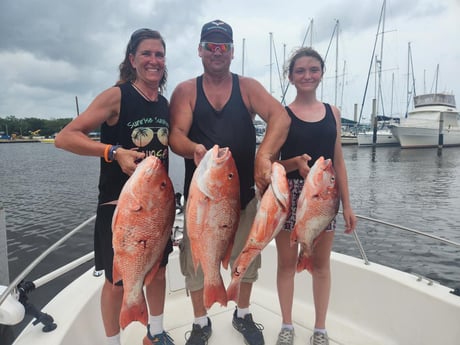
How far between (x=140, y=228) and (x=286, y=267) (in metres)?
1.43

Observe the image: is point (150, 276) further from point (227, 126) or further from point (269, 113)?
point (269, 113)

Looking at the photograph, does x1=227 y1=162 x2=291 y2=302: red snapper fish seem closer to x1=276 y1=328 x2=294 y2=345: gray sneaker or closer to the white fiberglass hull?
x1=276 y1=328 x2=294 y2=345: gray sneaker

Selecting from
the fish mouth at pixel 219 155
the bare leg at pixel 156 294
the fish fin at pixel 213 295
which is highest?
the fish mouth at pixel 219 155

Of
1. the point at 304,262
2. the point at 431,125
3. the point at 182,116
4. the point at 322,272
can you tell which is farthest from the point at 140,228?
the point at 431,125

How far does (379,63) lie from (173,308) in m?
45.7

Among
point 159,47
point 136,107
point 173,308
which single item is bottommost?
point 173,308

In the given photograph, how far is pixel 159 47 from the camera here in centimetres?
231

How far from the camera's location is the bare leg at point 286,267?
2721 millimetres

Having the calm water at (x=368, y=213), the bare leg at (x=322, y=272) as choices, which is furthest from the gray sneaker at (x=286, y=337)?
the calm water at (x=368, y=213)

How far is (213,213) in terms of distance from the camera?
1.98 m

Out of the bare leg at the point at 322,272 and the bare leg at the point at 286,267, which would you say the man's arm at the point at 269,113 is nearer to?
the bare leg at the point at 286,267

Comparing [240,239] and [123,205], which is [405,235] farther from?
[123,205]

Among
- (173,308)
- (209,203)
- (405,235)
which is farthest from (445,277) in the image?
(209,203)

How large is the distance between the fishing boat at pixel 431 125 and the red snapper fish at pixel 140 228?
44.5 metres
